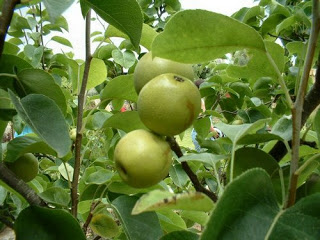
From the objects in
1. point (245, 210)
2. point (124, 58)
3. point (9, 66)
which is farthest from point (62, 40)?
point (245, 210)

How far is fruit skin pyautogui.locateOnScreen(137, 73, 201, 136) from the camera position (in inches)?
26.9

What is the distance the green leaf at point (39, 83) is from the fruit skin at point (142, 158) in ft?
1.04

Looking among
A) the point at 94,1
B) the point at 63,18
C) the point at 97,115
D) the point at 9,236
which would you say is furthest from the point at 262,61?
the point at 9,236

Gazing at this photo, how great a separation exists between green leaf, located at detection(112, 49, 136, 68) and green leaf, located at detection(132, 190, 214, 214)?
1.37 m

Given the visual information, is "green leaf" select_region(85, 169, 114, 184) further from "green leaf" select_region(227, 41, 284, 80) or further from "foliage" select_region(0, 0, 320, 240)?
"green leaf" select_region(227, 41, 284, 80)

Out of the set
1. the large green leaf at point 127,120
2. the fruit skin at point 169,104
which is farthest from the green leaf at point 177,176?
the fruit skin at point 169,104

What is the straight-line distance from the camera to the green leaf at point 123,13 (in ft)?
2.60

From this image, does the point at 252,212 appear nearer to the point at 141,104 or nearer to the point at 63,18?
the point at 141,104

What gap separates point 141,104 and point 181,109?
73 mm

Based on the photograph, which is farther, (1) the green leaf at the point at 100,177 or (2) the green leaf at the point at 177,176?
(2) the green leaf at the point at 177,176

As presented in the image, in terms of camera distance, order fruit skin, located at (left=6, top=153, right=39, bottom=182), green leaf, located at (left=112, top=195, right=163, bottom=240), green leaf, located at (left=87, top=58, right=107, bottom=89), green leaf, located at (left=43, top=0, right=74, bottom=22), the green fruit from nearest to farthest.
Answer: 1. green leaf, located at (left=43, top=0, right=74, bottom=22)
2. green leaf, located at (left=112, top=195, right=163, bottom=240)
3. fruit skin, located at (left=6, top=153, right=39, bottom=182)
4. the green fruit
5. green leaf, located at (left=87, top=58, right=107, bottom=89)

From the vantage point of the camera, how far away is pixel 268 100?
6.82ft

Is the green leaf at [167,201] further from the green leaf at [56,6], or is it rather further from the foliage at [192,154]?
the green leaf at [56,6]

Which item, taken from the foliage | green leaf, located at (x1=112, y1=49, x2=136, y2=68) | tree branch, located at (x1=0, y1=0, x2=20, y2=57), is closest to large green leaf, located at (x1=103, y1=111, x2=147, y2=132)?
the foliage
